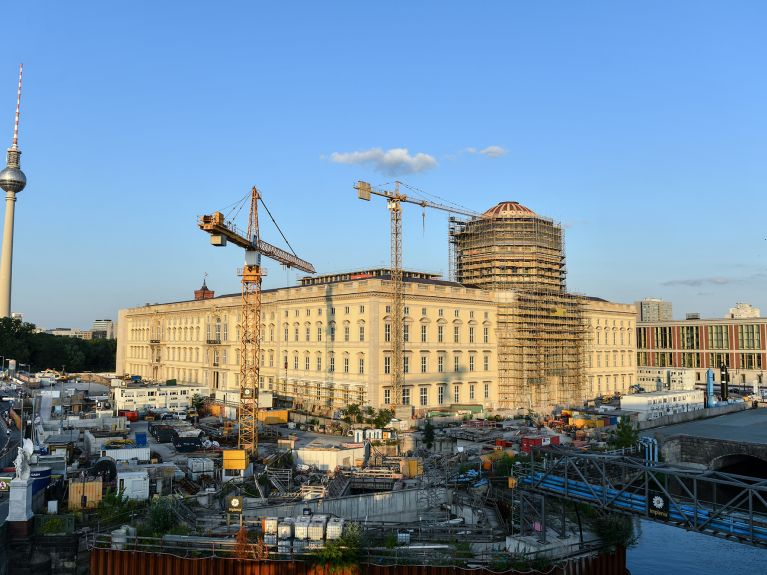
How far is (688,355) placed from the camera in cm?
14112

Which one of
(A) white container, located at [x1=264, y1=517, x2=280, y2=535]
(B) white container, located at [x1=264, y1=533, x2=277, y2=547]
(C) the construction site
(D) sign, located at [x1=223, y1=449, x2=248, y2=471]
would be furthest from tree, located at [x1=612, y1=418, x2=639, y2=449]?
(B) white container, located at [x1=264, y1=533, x2=277, y2=547]

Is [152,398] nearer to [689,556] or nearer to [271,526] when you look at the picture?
[271,526]

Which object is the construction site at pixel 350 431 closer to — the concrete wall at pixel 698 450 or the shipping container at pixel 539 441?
the shipping container at pixel 539 441

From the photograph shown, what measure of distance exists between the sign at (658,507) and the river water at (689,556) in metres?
13.0

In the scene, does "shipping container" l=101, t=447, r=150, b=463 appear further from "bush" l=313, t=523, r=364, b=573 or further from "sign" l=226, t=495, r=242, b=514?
"bush" l=313, t=523, r=364, b=573

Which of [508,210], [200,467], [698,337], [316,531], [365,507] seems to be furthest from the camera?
[698,337]

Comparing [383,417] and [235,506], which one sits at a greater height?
[383,417]

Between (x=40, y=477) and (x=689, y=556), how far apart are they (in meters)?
36.7

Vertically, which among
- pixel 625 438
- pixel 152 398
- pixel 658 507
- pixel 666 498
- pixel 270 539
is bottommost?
pixel 270 539

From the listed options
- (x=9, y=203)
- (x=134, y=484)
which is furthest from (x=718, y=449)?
(x=9, y=203)

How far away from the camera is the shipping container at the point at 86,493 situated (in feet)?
108

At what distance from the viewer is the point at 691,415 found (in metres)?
70.8

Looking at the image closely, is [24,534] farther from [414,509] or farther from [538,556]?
[538,556]

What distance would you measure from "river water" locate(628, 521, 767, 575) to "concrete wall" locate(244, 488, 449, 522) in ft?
39.3
